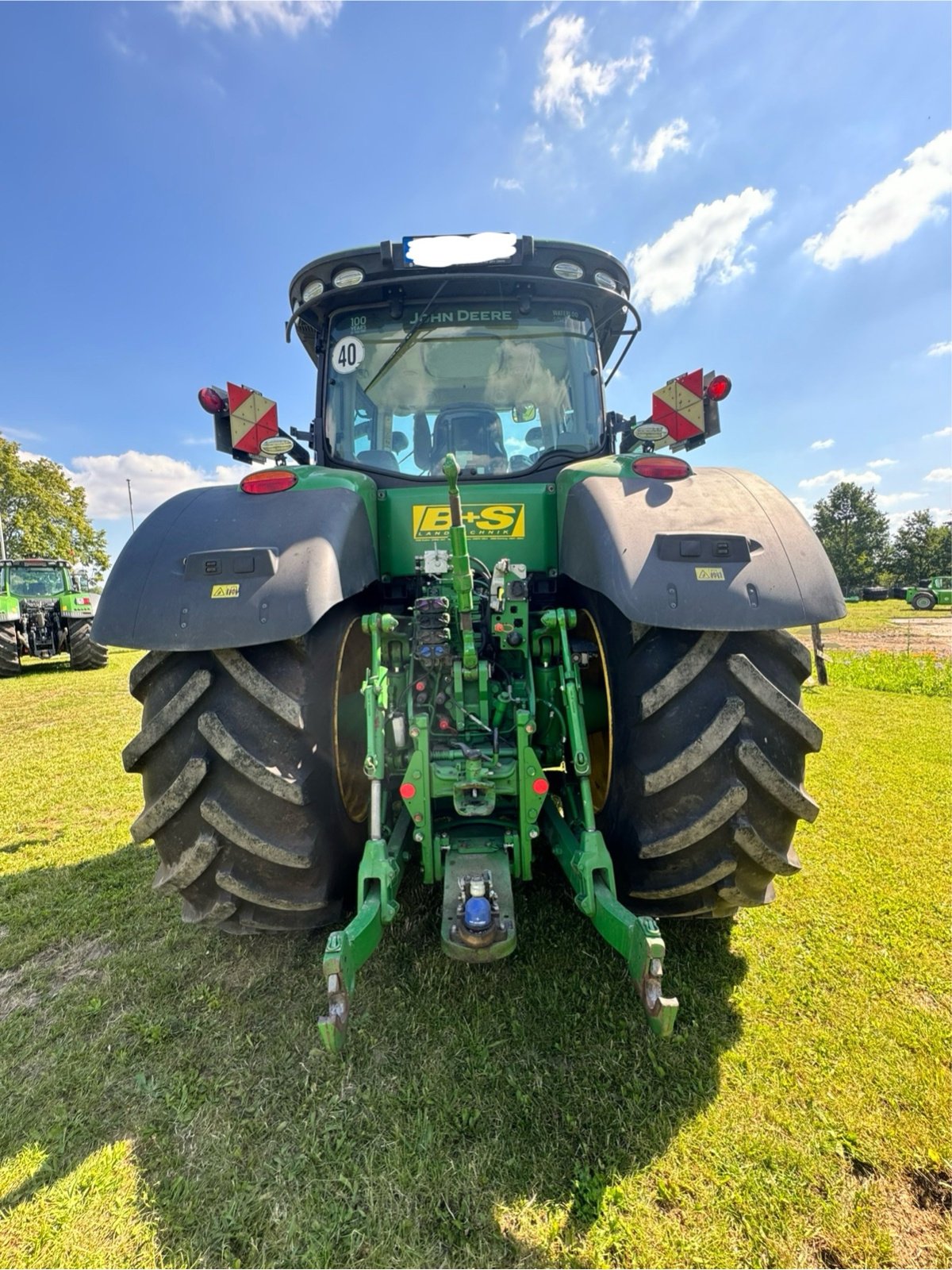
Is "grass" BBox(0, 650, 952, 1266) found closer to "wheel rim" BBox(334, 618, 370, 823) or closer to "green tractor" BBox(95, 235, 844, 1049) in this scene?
"green tractor" BBox(95, 235, 844, 1049)

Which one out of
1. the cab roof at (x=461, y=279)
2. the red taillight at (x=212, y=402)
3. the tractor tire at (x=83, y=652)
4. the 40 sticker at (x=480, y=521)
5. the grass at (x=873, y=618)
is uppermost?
the cab roof at (x=461, y=279)

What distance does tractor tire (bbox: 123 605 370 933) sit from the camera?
6.37 feet

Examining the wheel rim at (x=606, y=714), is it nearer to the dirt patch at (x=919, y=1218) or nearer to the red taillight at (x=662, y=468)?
the red taillight at (x=662, y=468)

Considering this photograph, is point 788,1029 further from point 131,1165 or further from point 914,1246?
point 131,1165

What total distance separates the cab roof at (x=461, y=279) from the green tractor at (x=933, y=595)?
32.9 meters

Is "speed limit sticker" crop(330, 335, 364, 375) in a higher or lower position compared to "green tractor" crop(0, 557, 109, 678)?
higher

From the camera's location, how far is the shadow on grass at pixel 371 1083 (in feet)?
4.94

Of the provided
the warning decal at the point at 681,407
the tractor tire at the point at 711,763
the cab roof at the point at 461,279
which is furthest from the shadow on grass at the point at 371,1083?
the cab roof at the point at 461,279

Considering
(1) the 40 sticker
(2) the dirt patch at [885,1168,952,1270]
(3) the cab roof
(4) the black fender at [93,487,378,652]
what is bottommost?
(2) the dirt patch at [885,1168,952,1270]

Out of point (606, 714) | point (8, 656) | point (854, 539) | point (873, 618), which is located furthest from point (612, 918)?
point (854, 539)

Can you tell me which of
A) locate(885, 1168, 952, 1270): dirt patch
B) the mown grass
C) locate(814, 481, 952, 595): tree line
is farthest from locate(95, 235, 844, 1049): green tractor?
locate(814, 481, 952, 595): tree line

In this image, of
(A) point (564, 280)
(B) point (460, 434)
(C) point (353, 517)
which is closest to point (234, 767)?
(C) point (353, 517)

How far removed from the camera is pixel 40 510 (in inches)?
1393

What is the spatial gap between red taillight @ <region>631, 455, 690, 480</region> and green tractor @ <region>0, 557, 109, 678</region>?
1269 cm
